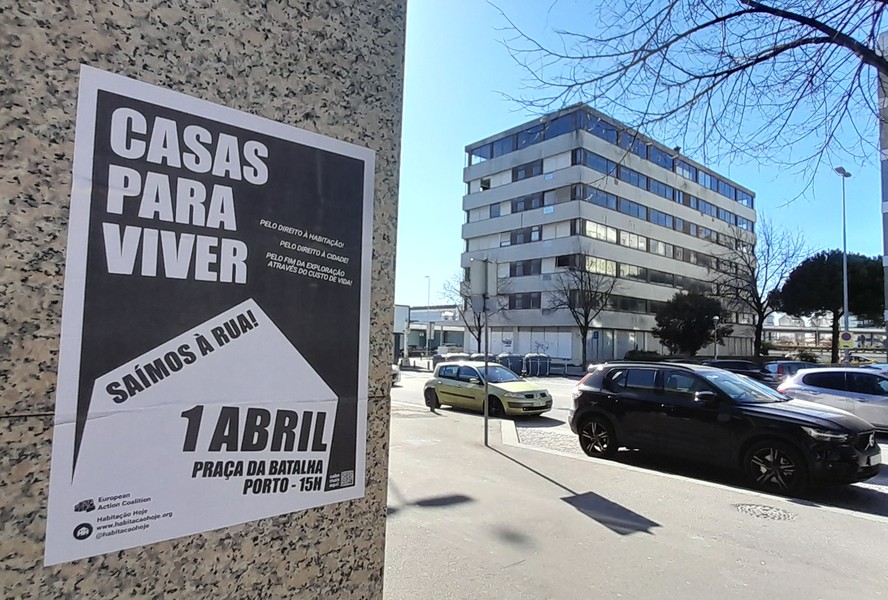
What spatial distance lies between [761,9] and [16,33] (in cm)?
519

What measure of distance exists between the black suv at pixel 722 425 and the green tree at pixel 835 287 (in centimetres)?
4028

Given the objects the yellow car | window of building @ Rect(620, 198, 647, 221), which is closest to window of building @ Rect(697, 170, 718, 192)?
window of building @ Rect(620, 198, 647, 221)

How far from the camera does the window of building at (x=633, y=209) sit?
52.2m

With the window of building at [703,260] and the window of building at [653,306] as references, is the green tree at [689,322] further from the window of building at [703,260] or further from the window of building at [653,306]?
the window of building at [703,260]

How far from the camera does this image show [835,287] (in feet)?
136

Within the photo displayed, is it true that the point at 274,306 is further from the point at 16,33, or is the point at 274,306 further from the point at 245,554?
the point at 16,33

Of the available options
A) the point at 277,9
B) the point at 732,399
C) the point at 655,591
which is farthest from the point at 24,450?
the point at 732,399

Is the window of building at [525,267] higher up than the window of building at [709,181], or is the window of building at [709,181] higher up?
the window of building at [709,181]

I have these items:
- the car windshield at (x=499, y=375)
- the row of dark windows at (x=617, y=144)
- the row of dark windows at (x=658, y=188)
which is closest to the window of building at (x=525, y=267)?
the row of dark windows at (x=658, y=188)

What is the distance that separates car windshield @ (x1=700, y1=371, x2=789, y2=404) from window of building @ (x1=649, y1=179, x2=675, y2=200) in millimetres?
50664

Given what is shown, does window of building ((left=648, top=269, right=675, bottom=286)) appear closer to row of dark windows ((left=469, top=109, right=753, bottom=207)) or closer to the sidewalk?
row of dark windows ((left=469, top=109, right=753, bottom=207))

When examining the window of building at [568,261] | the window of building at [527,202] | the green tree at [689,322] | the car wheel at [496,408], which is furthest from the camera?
the window of building at [527,202]

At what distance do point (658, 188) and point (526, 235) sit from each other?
51.7 ft

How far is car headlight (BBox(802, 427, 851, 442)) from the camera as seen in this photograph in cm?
695
